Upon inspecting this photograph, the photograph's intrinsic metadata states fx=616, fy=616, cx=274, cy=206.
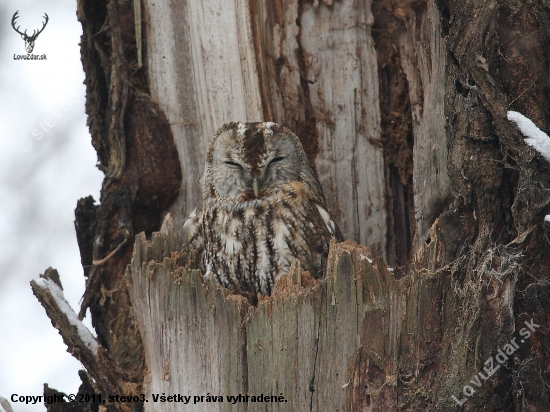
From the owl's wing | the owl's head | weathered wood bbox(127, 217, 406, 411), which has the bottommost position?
weathered wood bbox(127, 217, 406, 411)

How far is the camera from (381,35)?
3.35 meters

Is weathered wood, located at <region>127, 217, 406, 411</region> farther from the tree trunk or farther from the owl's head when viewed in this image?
the owl's head

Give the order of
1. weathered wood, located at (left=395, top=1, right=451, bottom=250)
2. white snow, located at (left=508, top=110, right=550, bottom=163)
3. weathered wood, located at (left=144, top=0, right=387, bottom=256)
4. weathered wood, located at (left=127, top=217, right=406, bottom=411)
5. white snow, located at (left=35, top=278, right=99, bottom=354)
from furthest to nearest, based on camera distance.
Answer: weathered wood, located at (left=144, top=0, right=387, bottom=256) → white snow, located at (left=35, top=278, right=99, bottom=354) → weathered wood, located at (left=395, top=1, right=451, bottom=250) → weathered wood, located at (left=127, top=217, right=406, bottom=411) → white snow, located at (left=508, top=110, right=550, bottom=163)

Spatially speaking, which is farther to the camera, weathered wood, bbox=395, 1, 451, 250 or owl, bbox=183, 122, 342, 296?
owl, bbox=183, 122, 342, 296

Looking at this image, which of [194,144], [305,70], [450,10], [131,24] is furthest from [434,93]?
[131,24]

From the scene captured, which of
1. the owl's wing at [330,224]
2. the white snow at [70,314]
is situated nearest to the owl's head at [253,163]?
the owl's wing at [330,224]

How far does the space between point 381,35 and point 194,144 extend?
1177mm

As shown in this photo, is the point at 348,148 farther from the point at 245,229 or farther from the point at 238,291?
the point at 238,291

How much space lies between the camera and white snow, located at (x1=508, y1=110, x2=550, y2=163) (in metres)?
2.06

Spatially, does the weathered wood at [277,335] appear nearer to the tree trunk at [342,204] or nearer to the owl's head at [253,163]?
the tree trunk at [342,204]

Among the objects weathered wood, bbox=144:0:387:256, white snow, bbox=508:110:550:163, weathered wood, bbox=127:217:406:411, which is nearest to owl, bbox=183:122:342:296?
weathered wood, bbox=144:0:387:256

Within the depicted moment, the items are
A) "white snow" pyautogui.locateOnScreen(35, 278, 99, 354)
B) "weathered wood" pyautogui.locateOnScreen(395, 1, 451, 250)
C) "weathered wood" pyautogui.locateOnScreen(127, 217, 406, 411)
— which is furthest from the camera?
"white snow" pyautogui.locateOnScreen(35, 278, 99, 354)

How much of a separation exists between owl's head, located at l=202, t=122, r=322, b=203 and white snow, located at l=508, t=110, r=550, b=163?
126 cm

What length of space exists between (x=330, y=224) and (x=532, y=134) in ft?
4.00
